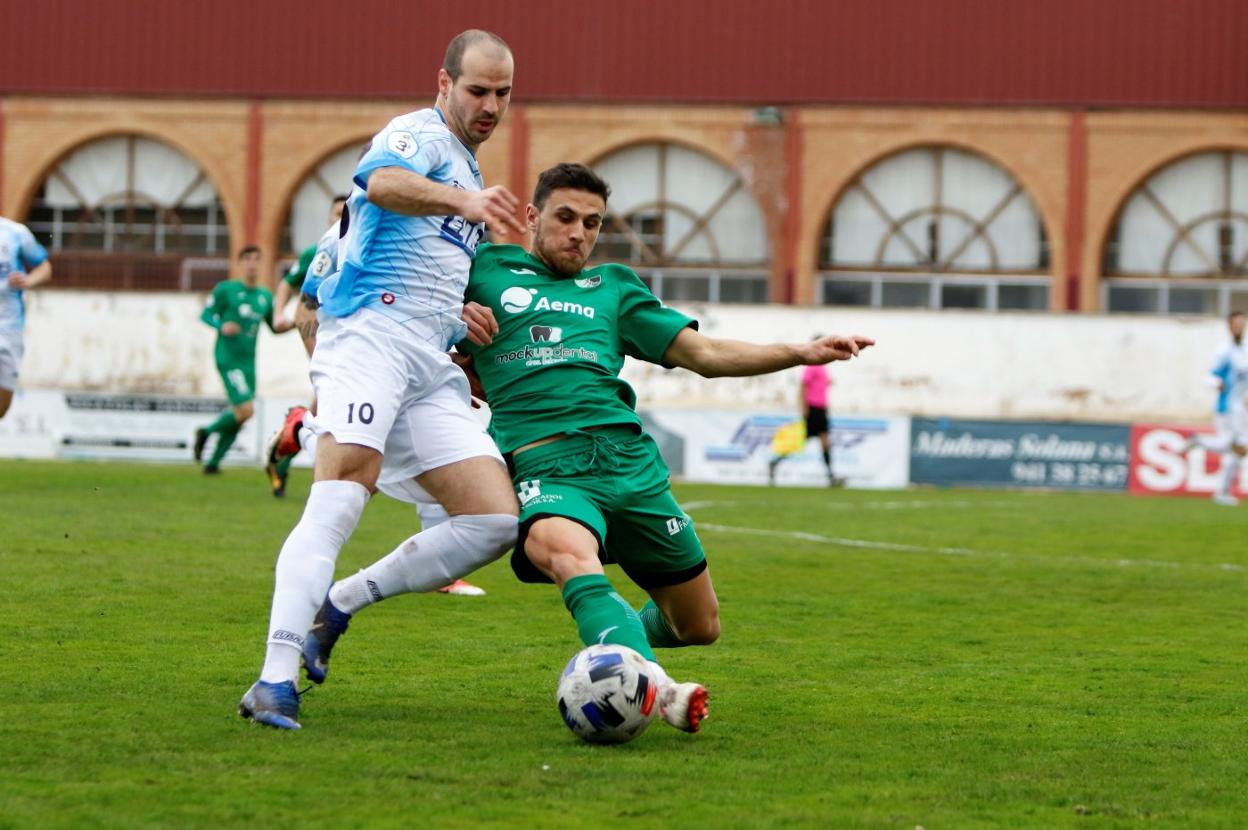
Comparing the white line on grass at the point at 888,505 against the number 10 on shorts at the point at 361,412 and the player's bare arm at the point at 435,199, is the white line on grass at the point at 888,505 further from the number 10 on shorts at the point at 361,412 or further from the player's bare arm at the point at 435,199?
the player's bare arm at the point at 435,199

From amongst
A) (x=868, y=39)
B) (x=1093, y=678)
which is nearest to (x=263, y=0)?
(x=868, y=39)

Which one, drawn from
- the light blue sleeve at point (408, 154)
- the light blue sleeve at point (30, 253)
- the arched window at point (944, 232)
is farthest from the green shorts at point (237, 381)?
the arched window at point (944, 232)

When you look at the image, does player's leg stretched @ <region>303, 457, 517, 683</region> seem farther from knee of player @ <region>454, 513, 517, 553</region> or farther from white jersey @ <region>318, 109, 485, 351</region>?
white jersey @ <region>318, 109, 485, 351</region>

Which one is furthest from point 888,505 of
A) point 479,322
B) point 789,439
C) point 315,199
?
point 315,199

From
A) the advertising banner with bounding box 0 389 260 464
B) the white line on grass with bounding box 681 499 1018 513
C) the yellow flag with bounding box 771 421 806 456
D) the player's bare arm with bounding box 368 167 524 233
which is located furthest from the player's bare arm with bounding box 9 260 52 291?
the yellow flag with bounding box 771 421 806 456

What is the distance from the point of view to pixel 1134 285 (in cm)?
3934

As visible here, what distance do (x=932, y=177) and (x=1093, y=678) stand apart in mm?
32797

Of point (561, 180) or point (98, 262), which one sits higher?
point (98, 262)

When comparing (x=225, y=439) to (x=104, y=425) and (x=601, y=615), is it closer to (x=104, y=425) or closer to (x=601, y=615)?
(x=104, y=425)

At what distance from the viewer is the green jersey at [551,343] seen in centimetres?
632

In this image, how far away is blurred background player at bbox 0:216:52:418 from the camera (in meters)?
13.7

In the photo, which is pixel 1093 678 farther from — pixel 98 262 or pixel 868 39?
pixel 98 262

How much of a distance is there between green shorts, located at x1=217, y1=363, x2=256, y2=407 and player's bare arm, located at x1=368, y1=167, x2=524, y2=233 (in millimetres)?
14669

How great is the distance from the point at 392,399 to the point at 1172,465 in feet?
72.2
